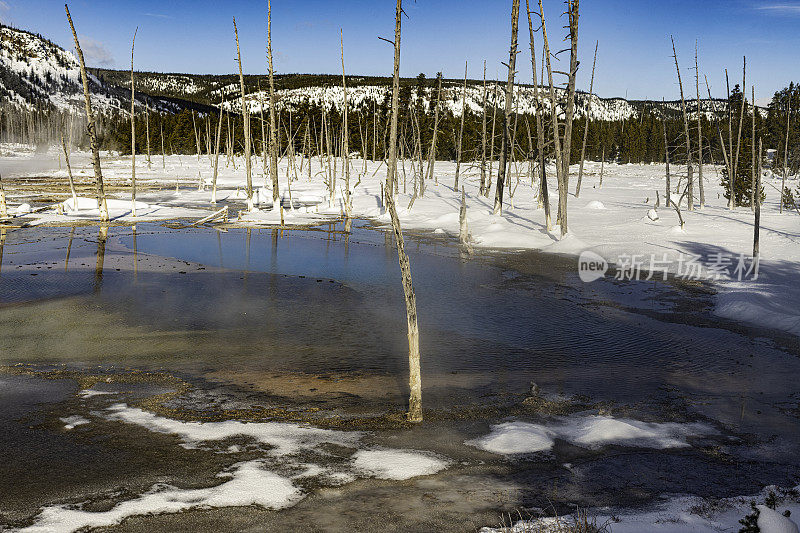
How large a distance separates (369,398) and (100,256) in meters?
13.6

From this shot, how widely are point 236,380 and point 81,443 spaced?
2.50 metres

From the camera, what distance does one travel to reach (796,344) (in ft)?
36.3

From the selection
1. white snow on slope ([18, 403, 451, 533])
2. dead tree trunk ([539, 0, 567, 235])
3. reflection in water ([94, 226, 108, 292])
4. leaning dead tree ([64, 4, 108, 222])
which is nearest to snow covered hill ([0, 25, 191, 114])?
leaning dead tree ([64, 4, 108, 222])

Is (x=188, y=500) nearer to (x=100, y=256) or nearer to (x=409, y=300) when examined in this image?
(x=409, y=300)

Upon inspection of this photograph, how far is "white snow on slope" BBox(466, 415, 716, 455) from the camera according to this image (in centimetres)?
693

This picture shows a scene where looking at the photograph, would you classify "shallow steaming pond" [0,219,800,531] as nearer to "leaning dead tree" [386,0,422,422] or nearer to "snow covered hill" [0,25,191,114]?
"leaning dead tree" [386,0,422,422]

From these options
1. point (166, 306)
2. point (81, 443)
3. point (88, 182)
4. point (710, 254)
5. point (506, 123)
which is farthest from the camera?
point (88, 182)

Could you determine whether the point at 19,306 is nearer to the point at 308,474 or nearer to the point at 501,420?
the point at 308,474

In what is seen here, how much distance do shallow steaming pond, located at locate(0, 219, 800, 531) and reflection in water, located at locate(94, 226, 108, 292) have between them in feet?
0.62

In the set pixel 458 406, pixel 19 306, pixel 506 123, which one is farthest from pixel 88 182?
pixel 458 406

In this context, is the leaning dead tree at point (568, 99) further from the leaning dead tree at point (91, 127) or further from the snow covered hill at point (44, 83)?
the snow covered hill at point (44, 83)

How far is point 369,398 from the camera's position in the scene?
331 inches

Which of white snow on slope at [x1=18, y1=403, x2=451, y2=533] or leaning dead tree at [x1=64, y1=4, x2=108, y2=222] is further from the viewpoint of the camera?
leaning dead tree at [x1=64, y1=4, x2=108, y2=222]

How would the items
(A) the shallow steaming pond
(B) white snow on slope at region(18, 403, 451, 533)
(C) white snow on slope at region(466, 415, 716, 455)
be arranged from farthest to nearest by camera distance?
(C) white snow on slope at region(466, 415, 716, 455), (A) the shallow steaming pond, (B) white snow on slope at region(18, 403, 451, 533)
